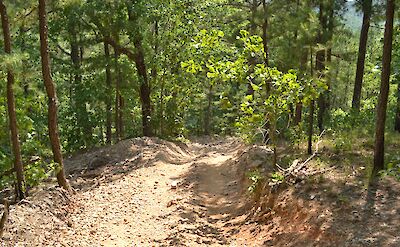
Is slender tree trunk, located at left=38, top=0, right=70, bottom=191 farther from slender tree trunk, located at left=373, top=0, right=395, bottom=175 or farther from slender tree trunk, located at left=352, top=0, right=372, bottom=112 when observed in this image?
slender tree trunk, located at left=352, top=0, right=372, bottom=112

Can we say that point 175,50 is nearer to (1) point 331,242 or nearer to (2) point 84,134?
(2) point 84,134

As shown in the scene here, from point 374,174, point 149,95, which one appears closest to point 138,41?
point 149,95

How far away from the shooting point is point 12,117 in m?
10.4

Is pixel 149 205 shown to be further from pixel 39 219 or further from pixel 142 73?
pixel 142 73

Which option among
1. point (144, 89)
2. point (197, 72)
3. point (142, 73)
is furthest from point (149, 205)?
point (144, 89)

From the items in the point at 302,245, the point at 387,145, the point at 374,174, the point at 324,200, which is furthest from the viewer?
the point at 387,145

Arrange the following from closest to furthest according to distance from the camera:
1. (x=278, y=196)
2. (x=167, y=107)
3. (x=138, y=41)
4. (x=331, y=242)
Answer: (x=331, y=242) < (x=278, y=196) < (x=138, y=41) < (x=167, y=107)

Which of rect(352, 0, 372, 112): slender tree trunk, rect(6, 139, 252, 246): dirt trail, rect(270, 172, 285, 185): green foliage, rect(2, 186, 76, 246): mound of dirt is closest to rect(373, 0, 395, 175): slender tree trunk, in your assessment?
rect(270, 172, 285, 185): green foliage

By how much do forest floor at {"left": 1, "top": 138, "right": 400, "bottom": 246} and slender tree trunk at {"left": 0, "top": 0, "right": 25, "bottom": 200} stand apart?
893 millimetres

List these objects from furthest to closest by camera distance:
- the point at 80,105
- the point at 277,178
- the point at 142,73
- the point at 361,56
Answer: the point at 80,105
the point at 142,73
the point at 361,56
the point at 277,178

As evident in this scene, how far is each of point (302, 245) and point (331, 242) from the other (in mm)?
596

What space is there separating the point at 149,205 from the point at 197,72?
10.8 metres

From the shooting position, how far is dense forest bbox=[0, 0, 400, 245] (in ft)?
28.2

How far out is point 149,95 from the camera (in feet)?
70.5
